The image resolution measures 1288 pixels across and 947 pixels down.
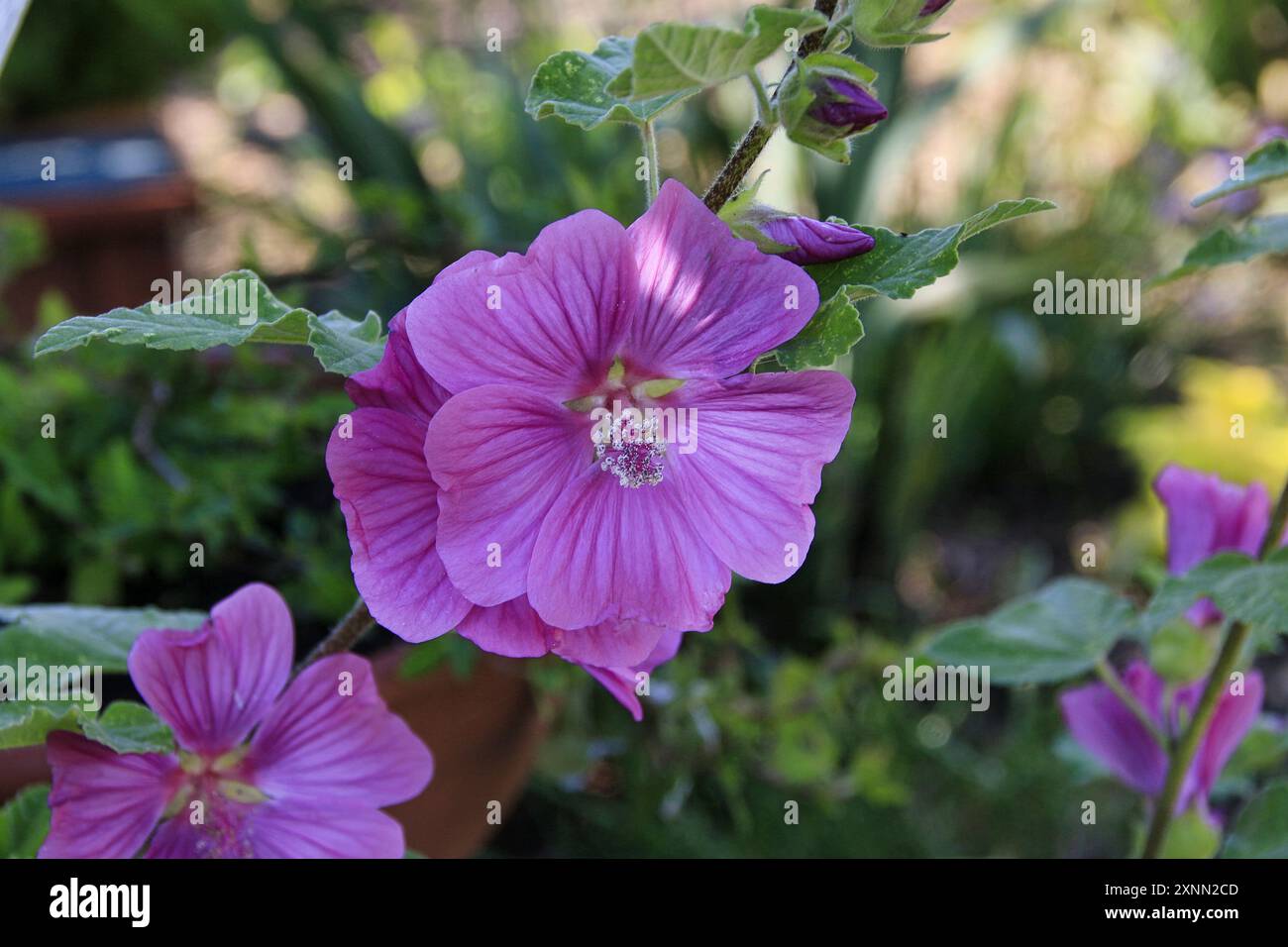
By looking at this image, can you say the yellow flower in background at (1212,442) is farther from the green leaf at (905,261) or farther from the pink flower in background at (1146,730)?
the green leaf at (905,261)

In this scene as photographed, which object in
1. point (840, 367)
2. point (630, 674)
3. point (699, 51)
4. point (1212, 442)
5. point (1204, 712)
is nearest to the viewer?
point (699, 51)

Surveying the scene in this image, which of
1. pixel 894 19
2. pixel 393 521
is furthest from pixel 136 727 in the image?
pixel 894 19

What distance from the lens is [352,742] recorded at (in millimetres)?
458

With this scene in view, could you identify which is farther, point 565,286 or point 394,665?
point 394,665

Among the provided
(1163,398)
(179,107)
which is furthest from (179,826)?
(179,107)

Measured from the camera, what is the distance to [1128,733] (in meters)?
0.62

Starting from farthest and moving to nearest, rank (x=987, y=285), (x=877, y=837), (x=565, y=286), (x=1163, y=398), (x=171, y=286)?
(x=1163, y=398), (x=987, y=285), (x=877, y=837), (x=171, y=286), (x=565, y=286)

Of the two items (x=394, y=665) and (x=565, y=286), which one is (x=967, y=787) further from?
(x=565, y=286)

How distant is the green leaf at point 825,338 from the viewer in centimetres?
37

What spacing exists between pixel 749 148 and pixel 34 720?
288mm

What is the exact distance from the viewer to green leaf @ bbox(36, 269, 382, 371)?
1.24 ft

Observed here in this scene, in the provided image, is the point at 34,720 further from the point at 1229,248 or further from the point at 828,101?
the point at 1229,248

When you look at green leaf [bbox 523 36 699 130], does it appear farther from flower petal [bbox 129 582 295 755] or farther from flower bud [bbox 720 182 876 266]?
flower petal [bbox 129 582 295 755]
